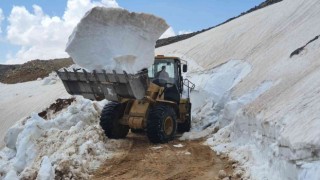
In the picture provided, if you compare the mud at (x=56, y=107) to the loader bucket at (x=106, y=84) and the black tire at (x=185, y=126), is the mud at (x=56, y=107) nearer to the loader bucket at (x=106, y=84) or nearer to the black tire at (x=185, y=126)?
the black tire at (x=185, y=126)

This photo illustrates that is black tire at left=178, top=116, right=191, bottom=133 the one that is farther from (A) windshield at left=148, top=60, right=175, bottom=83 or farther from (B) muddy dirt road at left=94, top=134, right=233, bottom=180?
(B) muddy dirt road at left=94, top=134, right=233, bottom=180

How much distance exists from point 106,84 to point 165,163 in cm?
273

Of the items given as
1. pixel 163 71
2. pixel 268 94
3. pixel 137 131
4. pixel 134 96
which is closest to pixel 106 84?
pixel 134 96

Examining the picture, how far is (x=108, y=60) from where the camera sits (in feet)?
41.5

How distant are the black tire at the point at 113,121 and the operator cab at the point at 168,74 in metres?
1.40

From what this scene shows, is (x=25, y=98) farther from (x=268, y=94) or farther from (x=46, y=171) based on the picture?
(x=46, y=171)

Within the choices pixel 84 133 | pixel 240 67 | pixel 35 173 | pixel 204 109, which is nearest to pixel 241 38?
pixel 240 67

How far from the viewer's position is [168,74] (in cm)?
1402

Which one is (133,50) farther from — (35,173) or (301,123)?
(301,123)

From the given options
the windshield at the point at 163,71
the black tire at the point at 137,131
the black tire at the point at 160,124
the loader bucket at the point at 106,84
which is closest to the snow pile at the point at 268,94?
the black tire at the point at 160,124

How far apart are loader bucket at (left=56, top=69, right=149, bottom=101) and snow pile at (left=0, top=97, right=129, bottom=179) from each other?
906 millimetres

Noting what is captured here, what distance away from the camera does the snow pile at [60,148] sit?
9.30 meters

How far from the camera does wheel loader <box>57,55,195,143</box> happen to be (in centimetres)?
1183

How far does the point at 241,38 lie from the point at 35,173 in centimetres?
1483
